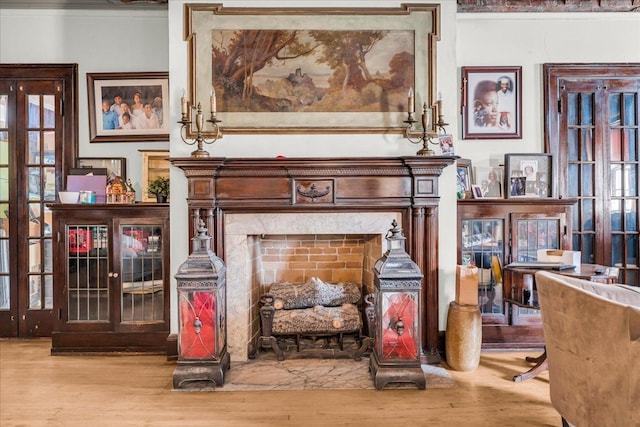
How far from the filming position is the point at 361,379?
9.34 ft

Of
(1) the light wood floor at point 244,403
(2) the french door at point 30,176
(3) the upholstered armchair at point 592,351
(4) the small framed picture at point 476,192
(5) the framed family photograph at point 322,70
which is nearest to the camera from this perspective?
(3) the upholstered armchair at point 592,351

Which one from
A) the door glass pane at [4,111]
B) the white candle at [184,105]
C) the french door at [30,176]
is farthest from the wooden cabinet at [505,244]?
the door glass pane at [4,111]

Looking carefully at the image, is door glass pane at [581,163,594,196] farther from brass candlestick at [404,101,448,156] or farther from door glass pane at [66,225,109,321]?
door glass pane at [66,225,109,321]

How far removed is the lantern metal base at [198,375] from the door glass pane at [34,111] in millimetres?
2749

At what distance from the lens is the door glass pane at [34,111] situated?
387 cm

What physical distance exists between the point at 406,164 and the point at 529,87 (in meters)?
1.64

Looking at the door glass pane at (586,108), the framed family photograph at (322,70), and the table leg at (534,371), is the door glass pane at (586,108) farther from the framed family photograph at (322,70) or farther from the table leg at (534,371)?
the table leg at (534,371)

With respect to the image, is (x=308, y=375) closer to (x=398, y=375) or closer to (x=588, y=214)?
(x=398, y=375)

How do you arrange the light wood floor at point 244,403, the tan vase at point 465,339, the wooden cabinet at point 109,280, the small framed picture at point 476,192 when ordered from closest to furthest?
the light wood floor at point 244,403
the tan vase at point 465,339
the wooden cabinet at point 109,280
the small framed picture at point 476,192

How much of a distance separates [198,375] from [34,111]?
9.75ft

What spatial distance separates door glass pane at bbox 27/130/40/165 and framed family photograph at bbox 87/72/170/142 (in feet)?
1.77

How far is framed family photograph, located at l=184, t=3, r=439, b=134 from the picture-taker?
321 centimetres

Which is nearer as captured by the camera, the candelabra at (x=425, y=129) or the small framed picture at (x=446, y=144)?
the candelabra at (x=425, y=129)

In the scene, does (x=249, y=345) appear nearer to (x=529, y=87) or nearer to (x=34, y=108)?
(x=34, y=108)
